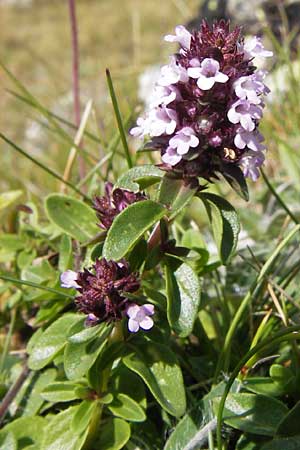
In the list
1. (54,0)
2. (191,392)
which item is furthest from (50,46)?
Answer: (191,392)

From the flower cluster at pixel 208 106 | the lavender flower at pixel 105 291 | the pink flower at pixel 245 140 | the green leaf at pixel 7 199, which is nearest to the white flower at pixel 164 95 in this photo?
the flower cluster at pixel 208 106

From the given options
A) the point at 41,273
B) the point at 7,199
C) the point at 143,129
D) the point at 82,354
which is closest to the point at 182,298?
the point at 82,354

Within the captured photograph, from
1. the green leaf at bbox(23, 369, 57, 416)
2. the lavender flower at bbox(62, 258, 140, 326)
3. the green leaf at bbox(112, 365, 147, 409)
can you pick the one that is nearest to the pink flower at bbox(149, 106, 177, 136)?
the lavender flower at bbox(62, 258, 140, 326)

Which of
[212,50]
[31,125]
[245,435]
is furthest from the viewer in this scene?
[31,125]

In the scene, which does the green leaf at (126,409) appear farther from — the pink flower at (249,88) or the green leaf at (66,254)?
the pink flower at (249,88)

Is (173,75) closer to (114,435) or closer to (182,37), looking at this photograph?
(182,37)

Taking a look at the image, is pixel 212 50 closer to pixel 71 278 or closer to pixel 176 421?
pixel 71 278
